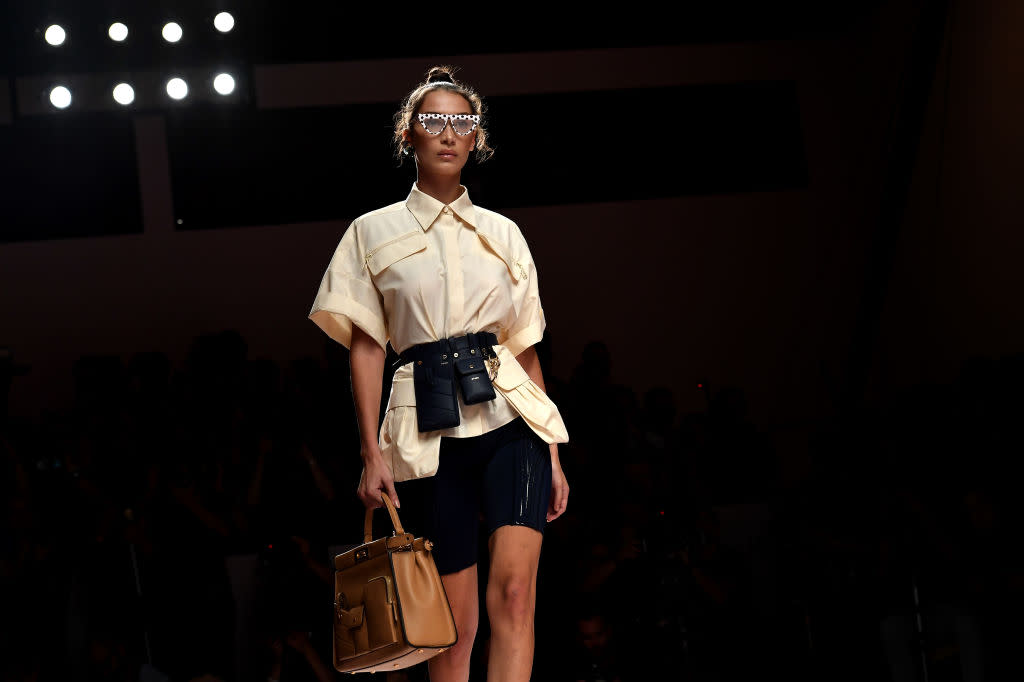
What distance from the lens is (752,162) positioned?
6070 mm

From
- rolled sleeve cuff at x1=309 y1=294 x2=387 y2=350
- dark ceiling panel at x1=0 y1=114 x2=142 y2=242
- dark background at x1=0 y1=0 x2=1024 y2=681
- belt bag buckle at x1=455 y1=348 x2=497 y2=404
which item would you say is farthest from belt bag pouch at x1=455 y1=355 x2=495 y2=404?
dark ceiling panel at x1=0 y1=114 x2=142 y2=242

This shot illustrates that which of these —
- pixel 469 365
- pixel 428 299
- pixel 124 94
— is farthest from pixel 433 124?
pixel 124 94

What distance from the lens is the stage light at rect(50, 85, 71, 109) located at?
16.2ft

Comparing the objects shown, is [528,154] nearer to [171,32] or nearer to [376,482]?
[171,32]

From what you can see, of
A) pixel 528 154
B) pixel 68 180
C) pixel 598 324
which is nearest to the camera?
pixel 68 180

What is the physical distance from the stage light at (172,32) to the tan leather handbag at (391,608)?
3429 mm

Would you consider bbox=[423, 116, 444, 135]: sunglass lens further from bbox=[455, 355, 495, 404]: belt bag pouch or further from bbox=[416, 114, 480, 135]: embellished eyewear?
bbox=[455, 355, 495, 404]: belt bag pouch

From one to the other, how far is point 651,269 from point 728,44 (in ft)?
4.26

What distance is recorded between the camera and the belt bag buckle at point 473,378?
1.95m

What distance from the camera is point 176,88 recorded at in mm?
4852

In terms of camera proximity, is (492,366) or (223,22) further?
(223,22)

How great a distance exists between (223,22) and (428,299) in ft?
10.8

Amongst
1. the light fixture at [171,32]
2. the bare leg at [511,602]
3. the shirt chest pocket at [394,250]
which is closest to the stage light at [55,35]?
the light fixture at [171,32]

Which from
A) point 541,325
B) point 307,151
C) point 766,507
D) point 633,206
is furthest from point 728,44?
point 541,325
